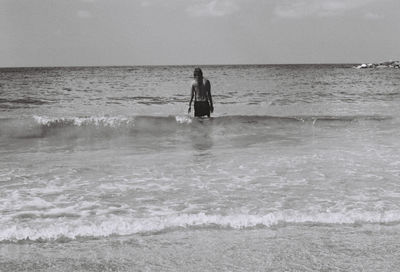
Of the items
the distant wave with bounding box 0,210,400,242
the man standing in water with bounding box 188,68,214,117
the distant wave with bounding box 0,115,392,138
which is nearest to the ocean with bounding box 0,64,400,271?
the distant wave with bounding box 0,210,400,242

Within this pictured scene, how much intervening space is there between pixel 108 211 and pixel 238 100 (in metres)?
22.8

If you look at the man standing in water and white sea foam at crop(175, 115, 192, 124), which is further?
white sea foam at crop(175, 115, 192, 124)

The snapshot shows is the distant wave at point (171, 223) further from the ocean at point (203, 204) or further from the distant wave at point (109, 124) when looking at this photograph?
the distant wave at point (109, 124)

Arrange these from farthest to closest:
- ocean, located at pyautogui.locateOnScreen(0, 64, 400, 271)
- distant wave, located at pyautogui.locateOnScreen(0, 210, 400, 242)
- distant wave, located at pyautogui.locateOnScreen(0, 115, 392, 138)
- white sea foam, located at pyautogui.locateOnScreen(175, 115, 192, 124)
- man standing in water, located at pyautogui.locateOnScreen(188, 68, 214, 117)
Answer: white sea foam, located at pyautogui.locateOnScreen(175, 115, 192, 124), distant wave, located at pyautogui.locateOnScreen(0, 115, 392, 138), man standing in water, located at pyautogui.locateOnScreen(188, 68, 214, 117), distant wave, located at pyautogui.locateOnScreen(0, 210, 400, 242), ocean, located at pyautogui.locateOnScreen(0, 64, 400, 271)

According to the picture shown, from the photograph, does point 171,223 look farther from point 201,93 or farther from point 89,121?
point 89,121

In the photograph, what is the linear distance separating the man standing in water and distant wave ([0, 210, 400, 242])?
7682mm

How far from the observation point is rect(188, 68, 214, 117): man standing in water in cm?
1239

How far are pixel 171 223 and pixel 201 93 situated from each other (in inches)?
322

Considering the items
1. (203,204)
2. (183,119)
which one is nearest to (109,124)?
(183,119)

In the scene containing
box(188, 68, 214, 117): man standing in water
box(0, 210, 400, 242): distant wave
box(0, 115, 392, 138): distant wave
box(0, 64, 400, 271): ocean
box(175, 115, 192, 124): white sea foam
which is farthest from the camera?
box(175, 115, 192, 124): white sea foam

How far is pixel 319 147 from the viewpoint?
10.4 m

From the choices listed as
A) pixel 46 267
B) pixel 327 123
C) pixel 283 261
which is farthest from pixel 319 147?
pixel 46 267

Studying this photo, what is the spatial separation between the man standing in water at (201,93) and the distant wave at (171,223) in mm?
7682

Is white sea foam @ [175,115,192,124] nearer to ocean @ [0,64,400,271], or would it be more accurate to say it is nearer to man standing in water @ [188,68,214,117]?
man standing in water @ [188,68,214,117]
